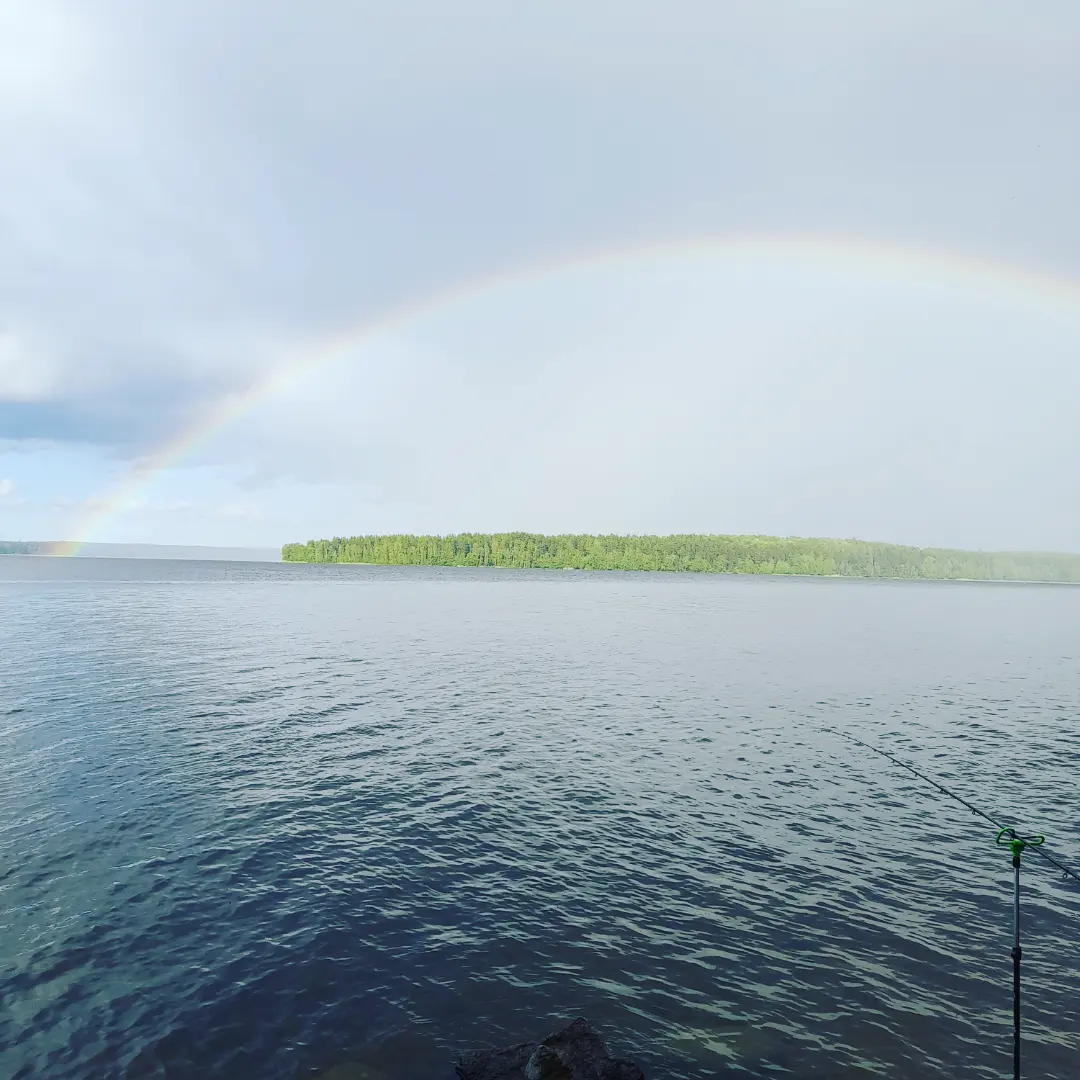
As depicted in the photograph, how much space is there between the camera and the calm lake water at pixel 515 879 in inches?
654

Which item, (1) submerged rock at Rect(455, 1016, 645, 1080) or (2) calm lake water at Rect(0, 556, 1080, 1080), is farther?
(2) calm lake water at Rect(0, 556, 1080, 1080)

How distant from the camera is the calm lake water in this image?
54.5ft

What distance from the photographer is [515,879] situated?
24.2 metres

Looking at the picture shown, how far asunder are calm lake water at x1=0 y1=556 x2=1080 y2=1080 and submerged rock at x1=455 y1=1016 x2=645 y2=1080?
96cm

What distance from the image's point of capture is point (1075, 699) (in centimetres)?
5934

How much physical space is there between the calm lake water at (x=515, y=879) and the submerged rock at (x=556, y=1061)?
958 millimetres

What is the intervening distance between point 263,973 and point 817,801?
24.3 meters

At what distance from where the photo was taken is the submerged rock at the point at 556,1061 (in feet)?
47.4

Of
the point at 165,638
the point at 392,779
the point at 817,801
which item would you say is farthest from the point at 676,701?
the point at 165,638

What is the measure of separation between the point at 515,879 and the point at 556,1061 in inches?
384

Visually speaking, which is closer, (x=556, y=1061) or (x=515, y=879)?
(x=556, y=1061)

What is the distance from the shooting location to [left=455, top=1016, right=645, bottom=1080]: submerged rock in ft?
47.4

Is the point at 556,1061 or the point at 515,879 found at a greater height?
the point at 556,1061

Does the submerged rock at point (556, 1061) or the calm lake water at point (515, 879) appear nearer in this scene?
the submerged rock at point (556, 1061)
